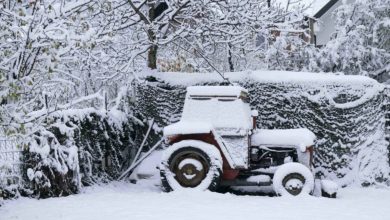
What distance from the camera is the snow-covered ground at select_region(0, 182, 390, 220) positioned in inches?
261

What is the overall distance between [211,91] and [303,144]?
72.8 inches

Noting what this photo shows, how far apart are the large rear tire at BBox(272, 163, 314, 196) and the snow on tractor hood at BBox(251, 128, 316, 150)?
50 cm

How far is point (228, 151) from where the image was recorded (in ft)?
28.5

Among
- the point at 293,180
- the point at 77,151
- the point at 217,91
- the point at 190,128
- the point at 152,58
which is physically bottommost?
the point at 293,180

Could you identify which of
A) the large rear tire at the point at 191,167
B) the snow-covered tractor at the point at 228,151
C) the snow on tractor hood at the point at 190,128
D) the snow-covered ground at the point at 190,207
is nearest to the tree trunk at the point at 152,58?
the snow-covered tractor at the point at 228,151

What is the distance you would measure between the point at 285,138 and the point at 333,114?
79.2 inches

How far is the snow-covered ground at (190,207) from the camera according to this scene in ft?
21.8

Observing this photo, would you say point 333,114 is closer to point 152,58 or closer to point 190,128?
point 190,128

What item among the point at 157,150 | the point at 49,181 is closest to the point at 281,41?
the point at 157,150

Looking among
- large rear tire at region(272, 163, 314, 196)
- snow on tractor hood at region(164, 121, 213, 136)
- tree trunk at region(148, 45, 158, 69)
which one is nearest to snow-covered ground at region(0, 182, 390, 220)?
large rear tire at region(272, 163, 314, 196)

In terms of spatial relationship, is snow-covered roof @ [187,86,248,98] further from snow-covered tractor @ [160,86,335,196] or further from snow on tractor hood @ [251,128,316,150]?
snow on tractor hood @ [251,128,316,150]

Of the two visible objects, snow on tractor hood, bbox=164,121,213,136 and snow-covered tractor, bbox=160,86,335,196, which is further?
snow on tractor hood, bbox=164,121,213,136

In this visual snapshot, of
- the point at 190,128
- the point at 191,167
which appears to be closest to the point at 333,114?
the point at 190,128

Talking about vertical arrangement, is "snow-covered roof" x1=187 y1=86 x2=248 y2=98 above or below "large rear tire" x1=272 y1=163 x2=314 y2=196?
above
